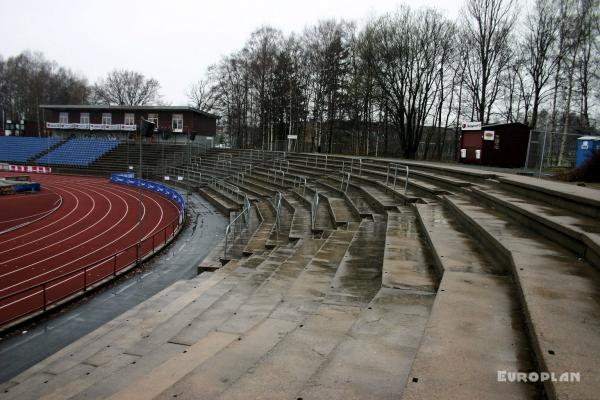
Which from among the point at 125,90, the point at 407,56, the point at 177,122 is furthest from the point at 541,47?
the point at 125,90

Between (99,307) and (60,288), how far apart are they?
2.30m

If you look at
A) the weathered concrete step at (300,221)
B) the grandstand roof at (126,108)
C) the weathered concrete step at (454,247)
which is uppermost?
the grandstand roof at (126,108)

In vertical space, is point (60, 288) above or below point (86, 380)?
below

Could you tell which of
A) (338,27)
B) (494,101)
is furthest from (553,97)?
(338,27)

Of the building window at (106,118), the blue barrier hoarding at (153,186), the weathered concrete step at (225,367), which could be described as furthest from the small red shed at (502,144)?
the building window at (106,118)

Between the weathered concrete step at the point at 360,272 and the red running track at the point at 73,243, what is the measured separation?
721 cm

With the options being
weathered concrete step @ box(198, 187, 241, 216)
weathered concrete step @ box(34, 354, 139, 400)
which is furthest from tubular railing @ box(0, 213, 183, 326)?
weathered concrete step @ box(198, 187, 241, 216)

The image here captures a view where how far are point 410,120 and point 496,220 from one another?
29.3 meters

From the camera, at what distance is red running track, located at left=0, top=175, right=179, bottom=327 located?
1171cm

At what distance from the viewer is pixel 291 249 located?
1140 centimetres

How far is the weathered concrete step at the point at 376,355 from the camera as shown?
3.03 meters

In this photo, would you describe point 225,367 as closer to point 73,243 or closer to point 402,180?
point 402,180

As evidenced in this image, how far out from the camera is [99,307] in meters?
10.9

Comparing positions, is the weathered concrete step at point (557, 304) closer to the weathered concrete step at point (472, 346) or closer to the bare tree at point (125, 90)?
the weathered concrete step at point (472, 346)
